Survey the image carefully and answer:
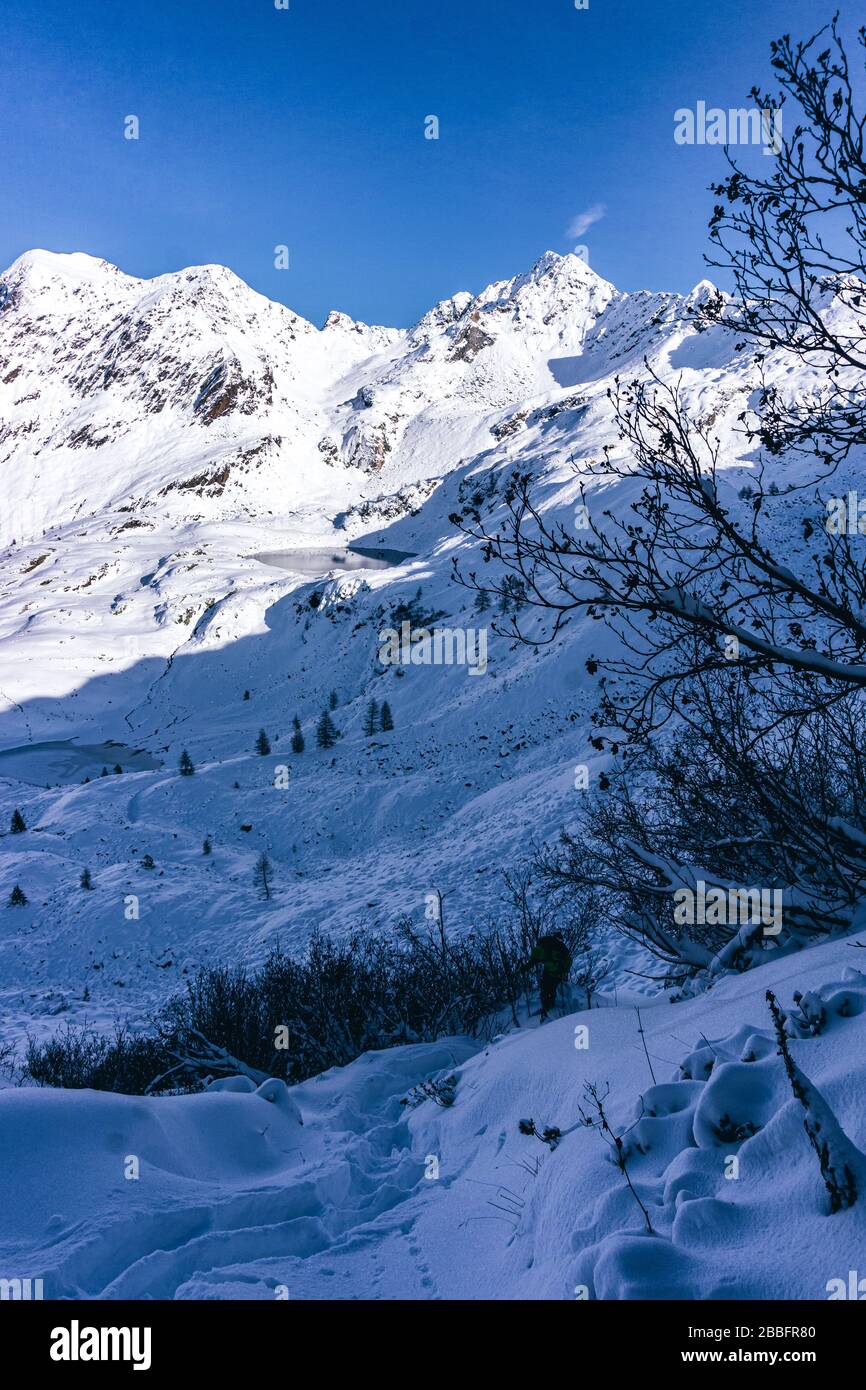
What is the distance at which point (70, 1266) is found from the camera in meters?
3.13

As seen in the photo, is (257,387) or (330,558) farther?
(257,387)

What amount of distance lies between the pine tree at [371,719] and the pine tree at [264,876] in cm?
957

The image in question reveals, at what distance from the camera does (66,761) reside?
39500mm

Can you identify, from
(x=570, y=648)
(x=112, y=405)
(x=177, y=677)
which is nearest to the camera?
(x=570, y=648)

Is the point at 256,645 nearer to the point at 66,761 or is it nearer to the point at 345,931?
the point at 66,761

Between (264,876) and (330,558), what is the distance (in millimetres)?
56614

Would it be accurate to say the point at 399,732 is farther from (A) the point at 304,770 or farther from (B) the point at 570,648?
(B) the point at 570,648

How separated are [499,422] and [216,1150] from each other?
10471cm

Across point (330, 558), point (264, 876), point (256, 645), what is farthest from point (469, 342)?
point (264, 876)

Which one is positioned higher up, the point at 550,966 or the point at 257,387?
the point at 257,387

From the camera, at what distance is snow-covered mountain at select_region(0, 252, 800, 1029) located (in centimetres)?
1905

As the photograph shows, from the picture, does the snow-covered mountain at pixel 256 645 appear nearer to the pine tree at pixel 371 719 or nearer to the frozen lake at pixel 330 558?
the frozen lake at pixel 330 558

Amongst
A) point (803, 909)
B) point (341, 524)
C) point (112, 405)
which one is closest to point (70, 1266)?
point (803, 909)

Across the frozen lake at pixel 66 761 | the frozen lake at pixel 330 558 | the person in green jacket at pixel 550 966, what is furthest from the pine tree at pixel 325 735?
the frozen lake at pixel 330 558
